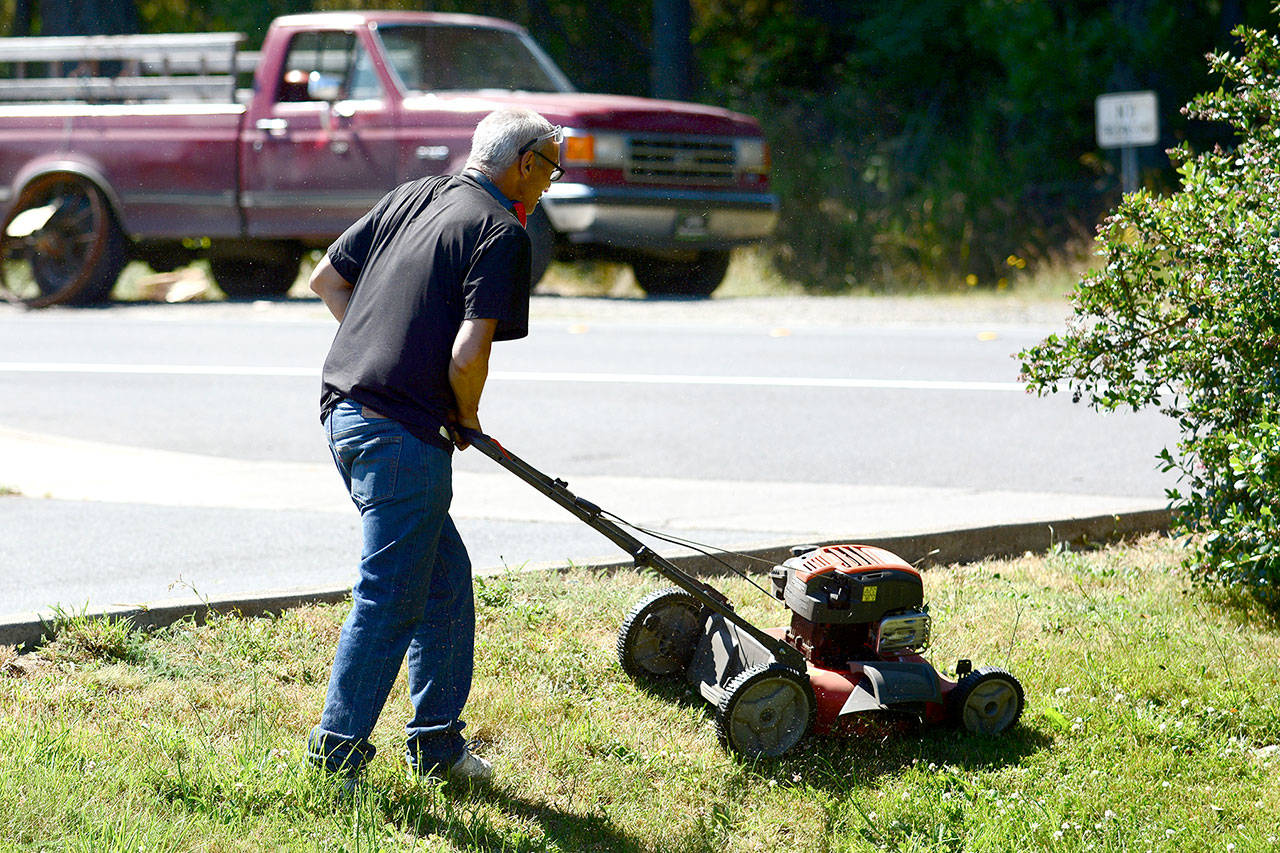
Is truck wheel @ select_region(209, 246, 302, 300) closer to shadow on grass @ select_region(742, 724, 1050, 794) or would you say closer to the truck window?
the truck window

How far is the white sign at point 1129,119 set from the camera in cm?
1719

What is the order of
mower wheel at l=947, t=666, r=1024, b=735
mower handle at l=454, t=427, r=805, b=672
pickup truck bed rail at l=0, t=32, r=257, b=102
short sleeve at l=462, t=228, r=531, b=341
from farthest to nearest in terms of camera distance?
pickup truck bed rail at l=0, t=32, r=257, b=102, mower wheel at l=947, t=666, r=1024, b=735, mower handle at l=454, t=427, r=805, b=672, short sleeve at l=462, t=228, r=531, b=341

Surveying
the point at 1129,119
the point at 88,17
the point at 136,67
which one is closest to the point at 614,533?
the point at 136,67

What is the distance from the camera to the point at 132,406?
10477 millimetres

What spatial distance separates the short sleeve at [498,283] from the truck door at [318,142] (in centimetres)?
1066

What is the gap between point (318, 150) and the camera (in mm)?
14438

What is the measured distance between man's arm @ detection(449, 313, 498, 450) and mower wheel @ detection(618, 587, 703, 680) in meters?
1.22

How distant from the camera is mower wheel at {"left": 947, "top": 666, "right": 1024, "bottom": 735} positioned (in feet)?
15.0

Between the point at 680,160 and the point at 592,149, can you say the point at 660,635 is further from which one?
the point at 680,160

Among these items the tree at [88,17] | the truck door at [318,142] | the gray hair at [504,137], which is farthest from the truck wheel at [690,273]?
the tree at [88,17]

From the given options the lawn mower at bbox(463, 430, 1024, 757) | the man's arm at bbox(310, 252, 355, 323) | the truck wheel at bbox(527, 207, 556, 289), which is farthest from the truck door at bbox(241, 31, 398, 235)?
the lawn mower at bbox(463, 430, 1024, 757)

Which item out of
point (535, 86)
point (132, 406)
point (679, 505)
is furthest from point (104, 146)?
point (679, 505)

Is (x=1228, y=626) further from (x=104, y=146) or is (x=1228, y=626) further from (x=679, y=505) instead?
(x=104, y=146)

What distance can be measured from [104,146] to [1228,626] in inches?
502
